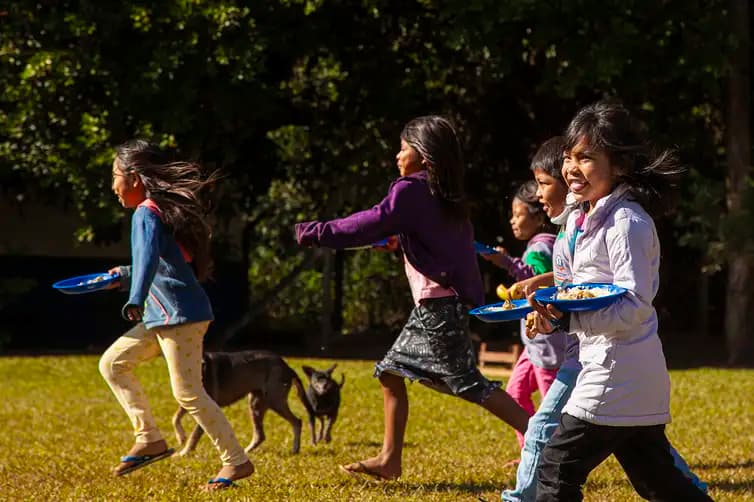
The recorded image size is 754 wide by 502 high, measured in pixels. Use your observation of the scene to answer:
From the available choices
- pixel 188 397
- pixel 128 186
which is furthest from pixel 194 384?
pixel 128 186

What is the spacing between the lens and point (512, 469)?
7.66m

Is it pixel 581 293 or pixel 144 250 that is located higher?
pixel 144 250

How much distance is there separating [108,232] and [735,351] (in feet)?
34.3

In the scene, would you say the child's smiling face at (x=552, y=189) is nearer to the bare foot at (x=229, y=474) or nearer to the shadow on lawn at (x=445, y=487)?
the shadow on lawn at (x=445, y=487)

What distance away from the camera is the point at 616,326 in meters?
4.13

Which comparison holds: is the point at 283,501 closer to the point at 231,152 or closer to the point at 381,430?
the point at 381,430

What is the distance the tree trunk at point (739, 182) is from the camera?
19125 mm

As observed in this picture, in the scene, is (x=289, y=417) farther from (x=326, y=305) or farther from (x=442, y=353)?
(x=326, y=305)

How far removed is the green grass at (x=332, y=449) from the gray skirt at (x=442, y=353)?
0.57m

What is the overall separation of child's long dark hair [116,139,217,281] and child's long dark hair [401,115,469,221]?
1.18 m

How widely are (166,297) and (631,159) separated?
10.1 ft

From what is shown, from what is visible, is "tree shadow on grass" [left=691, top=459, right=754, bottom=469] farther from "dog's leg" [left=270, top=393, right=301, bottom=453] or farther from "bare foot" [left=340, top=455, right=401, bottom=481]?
"dog's leg" [left=270, top=393, right=301, bottom=453]

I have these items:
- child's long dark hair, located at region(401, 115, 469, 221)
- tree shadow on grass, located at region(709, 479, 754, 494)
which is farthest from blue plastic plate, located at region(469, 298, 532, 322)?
tree shadow on grass, located at region(709, 479, 754, 494)

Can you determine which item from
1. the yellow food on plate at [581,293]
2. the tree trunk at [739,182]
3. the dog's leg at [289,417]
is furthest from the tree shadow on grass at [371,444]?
the tree trunk at [739,182]
